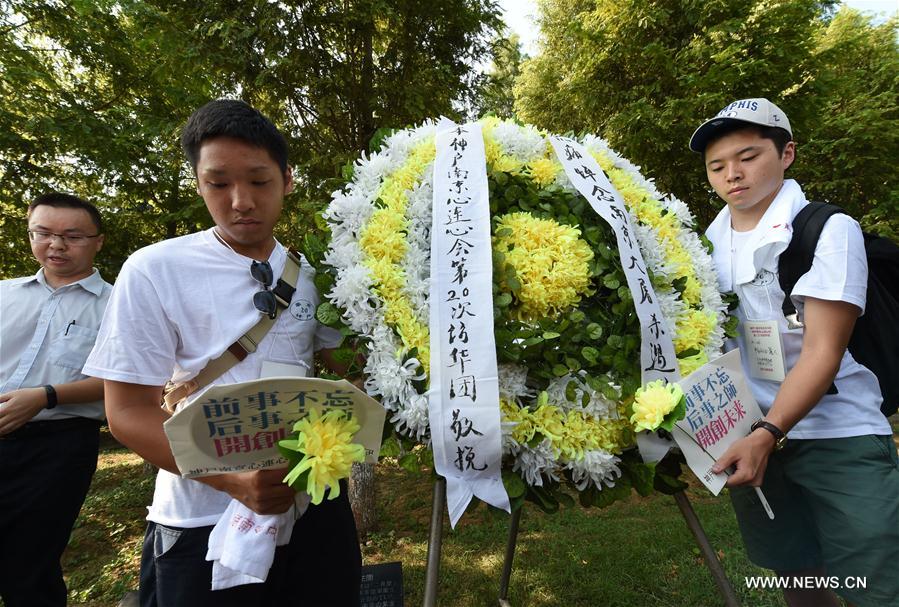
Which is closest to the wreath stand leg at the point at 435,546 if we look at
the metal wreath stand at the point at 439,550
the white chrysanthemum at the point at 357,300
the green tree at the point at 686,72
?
the metal wreath stand at the point at 439,550

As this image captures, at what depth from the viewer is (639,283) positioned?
174cm

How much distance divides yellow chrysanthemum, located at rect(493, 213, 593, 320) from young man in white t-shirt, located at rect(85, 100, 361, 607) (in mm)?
826

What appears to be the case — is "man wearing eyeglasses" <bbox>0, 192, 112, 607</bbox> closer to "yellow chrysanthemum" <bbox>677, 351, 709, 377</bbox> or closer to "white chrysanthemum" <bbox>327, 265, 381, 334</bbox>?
"white chrysanthemum" <bbox>327, 265, 381, 334</bbox>

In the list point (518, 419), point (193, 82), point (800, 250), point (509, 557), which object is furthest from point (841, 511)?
point (193, 82)

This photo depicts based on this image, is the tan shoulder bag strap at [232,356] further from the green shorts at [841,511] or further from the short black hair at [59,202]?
the green shorts at [841,511]

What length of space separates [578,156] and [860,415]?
1.66 m

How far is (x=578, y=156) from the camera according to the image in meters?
2.05

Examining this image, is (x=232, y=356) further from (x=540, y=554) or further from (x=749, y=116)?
(x=540, y=554)

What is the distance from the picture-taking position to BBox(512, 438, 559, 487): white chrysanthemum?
1.53 m

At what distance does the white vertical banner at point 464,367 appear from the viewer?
151cm

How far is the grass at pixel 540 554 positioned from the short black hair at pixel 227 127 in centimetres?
206

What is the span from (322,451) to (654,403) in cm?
106

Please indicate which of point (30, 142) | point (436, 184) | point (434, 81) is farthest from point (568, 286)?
point (30, 142)

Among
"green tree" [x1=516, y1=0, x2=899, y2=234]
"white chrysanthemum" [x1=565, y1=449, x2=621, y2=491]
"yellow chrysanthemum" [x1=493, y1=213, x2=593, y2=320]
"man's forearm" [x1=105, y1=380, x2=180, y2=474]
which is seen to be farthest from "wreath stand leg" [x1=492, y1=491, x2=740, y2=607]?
"green tree" [x1=516, y1=0, x2=899, y2=234]
